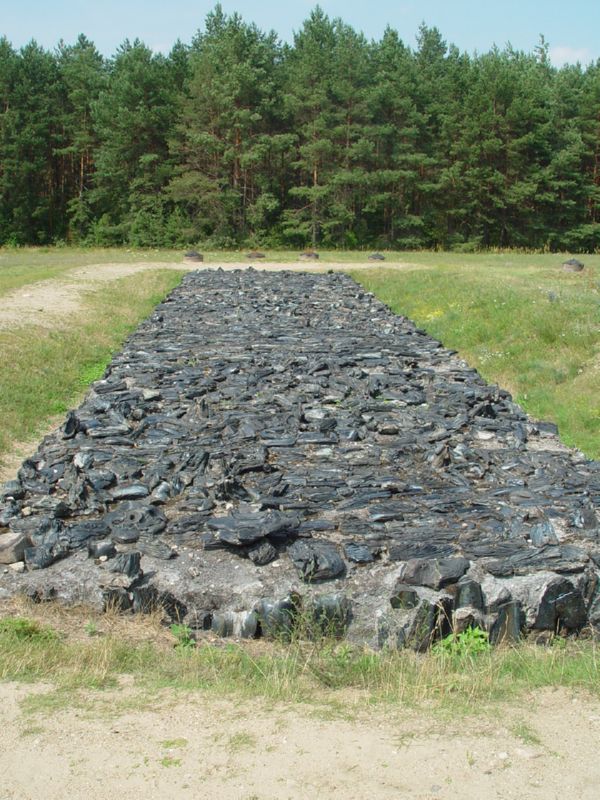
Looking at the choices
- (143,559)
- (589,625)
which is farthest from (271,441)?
(589,625)

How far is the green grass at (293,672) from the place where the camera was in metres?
4.43

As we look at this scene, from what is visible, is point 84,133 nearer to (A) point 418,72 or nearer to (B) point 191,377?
(A) point 418,72

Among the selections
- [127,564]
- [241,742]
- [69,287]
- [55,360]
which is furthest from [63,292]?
[241,742]

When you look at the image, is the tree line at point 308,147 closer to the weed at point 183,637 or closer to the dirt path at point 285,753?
the weed at point 183,637

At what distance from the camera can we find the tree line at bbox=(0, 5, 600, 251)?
45031mm

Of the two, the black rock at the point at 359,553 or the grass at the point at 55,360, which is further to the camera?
the grass at the point at 55,360

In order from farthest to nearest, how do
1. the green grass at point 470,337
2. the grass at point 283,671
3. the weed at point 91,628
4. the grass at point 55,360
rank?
the green grass at point 470,337 → the grass at point 55,360 → the weed at point 91,628 → the grass at point 283,671

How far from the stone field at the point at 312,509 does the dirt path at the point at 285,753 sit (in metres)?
1.26

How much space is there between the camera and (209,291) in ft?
78.4

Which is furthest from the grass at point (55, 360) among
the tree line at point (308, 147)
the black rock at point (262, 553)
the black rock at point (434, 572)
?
the tree line at point (308, 147)

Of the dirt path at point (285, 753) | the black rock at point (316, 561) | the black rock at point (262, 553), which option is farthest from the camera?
the black rock at point (262, 553)

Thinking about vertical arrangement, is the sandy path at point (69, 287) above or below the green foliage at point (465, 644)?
above

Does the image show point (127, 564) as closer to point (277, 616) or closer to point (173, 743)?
point (277, 616)

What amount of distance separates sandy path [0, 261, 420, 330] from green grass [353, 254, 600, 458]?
6.11 meters
